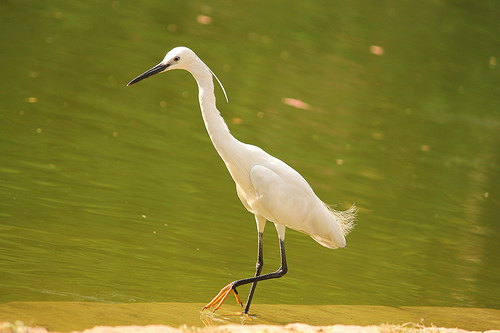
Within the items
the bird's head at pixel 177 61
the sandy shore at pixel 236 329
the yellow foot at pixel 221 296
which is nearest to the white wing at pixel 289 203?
the yellow foot at pixel 221 296

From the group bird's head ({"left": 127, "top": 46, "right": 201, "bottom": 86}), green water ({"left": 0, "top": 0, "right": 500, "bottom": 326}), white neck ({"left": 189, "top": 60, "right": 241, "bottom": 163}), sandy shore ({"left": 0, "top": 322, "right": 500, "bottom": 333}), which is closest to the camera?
sandy shore ({"left": 0, "top": 322, "right": 500, "bottom": 333})

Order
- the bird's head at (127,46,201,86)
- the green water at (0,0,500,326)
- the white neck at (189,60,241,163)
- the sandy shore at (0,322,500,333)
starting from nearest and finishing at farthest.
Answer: the sandy shore at (0,322,500,333) → the bird's head at (127,46,201,86) → the white neck at (189,60,241,163) → the green water at (0,0,500,326)

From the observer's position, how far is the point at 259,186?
4715mm

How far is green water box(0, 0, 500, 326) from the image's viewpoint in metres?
5.38

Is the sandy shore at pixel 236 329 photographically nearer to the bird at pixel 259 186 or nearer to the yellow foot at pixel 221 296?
the yellow foot at pixel 221 296

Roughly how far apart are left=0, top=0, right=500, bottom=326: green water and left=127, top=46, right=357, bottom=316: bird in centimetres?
59

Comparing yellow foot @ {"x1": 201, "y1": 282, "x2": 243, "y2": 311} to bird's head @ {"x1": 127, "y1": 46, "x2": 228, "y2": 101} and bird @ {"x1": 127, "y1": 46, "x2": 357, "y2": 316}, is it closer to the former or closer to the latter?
bird @ {"x1": 127, "y1": 46, "x2": 357, "y2": 316}

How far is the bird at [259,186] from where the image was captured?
4.62 meters

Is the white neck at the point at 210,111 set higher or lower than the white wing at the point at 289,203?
higher

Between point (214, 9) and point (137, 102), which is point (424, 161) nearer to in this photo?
point (137, 102)

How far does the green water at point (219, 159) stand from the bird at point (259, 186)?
59 centimetres

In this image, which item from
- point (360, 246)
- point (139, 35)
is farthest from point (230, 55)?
point (360, 246)

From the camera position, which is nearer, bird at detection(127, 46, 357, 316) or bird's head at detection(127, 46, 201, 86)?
bird's head at detection(127, 46, 201, 86)

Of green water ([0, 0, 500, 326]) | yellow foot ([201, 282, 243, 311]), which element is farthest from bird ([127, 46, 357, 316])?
green water ([0, 0, 500, 326])
